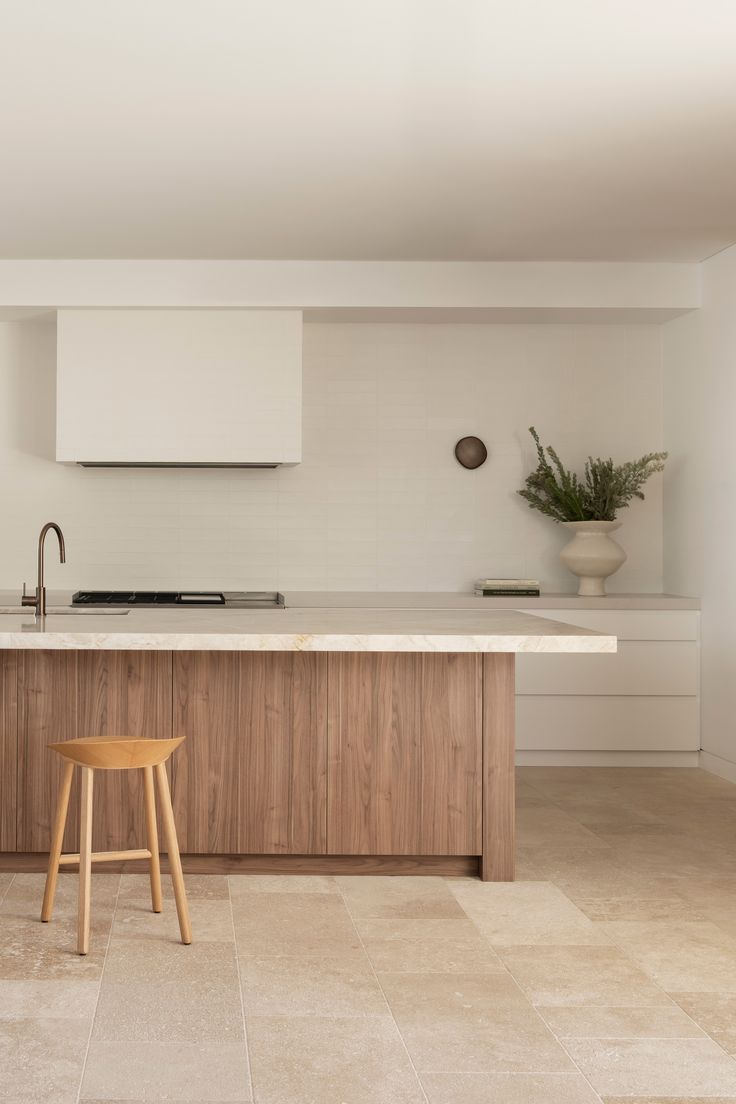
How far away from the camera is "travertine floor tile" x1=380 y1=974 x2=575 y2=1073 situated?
240 cm

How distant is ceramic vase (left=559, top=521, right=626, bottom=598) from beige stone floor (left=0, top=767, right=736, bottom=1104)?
2.27 metres

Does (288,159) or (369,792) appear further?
(288,159)

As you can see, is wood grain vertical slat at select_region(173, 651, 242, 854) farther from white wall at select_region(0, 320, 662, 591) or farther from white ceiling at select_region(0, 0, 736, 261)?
white wall at select_region(0, 320, 662, 591)

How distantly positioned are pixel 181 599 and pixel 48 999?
3.26 m

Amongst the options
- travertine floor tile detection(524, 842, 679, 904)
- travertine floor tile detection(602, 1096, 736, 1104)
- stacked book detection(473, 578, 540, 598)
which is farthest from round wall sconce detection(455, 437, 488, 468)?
travertine floor tile detection(602, 1096, 736, 1104)

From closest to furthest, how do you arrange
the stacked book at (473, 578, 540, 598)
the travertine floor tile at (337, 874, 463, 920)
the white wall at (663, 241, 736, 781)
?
1. the travertine floor tile at (337, 874, 463, 920)
2. the white wall at (663, 241, 736, 781)
3. the stacked book at (473, 578, 540, 598)

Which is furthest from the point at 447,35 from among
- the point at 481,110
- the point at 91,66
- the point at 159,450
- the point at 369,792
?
the point at 159,450

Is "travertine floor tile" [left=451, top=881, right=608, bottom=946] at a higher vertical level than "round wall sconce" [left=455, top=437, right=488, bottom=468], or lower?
lower

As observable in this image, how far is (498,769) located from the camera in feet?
12.3

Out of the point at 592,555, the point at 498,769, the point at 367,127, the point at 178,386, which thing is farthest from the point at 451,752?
the point at 178,386

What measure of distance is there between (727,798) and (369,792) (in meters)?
2.22

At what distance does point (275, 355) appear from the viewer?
5805 millimetres

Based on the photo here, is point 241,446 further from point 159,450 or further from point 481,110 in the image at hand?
point 481,110

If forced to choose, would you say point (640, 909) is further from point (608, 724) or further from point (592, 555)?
point (592, 555)
